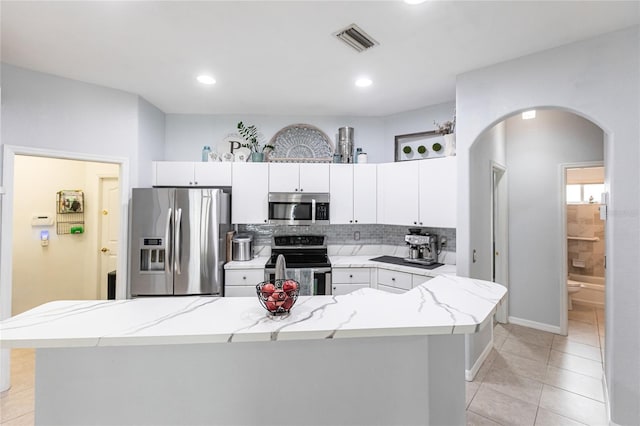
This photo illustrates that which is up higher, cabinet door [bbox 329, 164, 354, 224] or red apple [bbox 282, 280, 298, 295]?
cabinet door [bbox 329, 164, 354, 224]

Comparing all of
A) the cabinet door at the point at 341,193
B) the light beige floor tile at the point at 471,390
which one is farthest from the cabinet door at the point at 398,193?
the light beige floor tile at the point at 471,390

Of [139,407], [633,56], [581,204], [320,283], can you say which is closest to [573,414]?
[320,283]

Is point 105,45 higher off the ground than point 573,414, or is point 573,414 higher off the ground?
point 105,45

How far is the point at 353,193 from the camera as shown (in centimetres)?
365

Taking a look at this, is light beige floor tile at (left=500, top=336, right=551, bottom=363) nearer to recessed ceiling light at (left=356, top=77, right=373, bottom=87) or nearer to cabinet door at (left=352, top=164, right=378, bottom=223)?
cabinet door at (left=352, top=164, right=378, bottom=223)

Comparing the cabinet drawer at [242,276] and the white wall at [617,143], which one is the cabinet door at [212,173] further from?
the white wall at [617,143]

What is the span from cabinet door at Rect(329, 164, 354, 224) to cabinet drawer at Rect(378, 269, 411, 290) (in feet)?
2.53

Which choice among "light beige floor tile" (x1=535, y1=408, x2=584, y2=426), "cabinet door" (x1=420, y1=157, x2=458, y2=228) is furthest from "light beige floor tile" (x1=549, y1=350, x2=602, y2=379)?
"cabinet door" (x1=420, y1=157, x2=458, y2=228)

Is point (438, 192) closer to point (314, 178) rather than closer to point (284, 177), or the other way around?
point (314, 178)

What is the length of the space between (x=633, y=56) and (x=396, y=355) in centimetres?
253

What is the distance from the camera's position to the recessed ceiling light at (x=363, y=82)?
9.20 ft

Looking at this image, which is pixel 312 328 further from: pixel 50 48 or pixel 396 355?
pixel 50 48

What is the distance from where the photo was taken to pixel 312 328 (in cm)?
122

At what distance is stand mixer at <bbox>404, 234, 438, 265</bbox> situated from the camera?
131 inches
